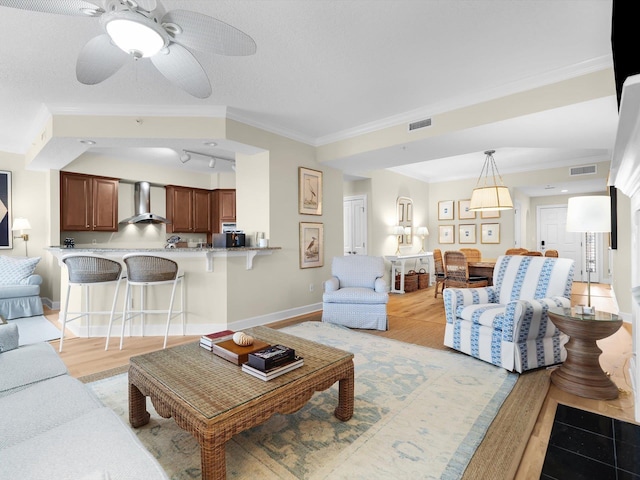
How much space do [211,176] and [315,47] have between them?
198 inches

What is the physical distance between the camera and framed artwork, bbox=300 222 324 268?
4832 mm

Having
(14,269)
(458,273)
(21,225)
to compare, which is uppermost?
(21,225)

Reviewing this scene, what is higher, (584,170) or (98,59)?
(584,170)

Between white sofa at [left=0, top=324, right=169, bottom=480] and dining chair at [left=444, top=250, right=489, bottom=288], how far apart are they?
5.05 m

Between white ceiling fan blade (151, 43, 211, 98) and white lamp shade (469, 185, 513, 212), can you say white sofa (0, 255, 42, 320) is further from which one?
white lamp shade (469, 185, 513, 212)

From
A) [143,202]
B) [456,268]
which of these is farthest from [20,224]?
[456,268]

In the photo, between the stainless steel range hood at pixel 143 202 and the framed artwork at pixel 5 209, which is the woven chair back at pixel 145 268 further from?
the framed artwork at pixel 5 209

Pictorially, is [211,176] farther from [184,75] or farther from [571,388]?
[571,388]

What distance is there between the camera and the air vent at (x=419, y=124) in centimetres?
379

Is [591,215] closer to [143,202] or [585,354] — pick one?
[585,354]

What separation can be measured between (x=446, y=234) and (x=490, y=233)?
1.00m

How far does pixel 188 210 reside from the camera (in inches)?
263

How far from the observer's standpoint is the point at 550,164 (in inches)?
250

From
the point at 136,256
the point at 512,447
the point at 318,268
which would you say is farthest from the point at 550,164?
the point at 136,256
